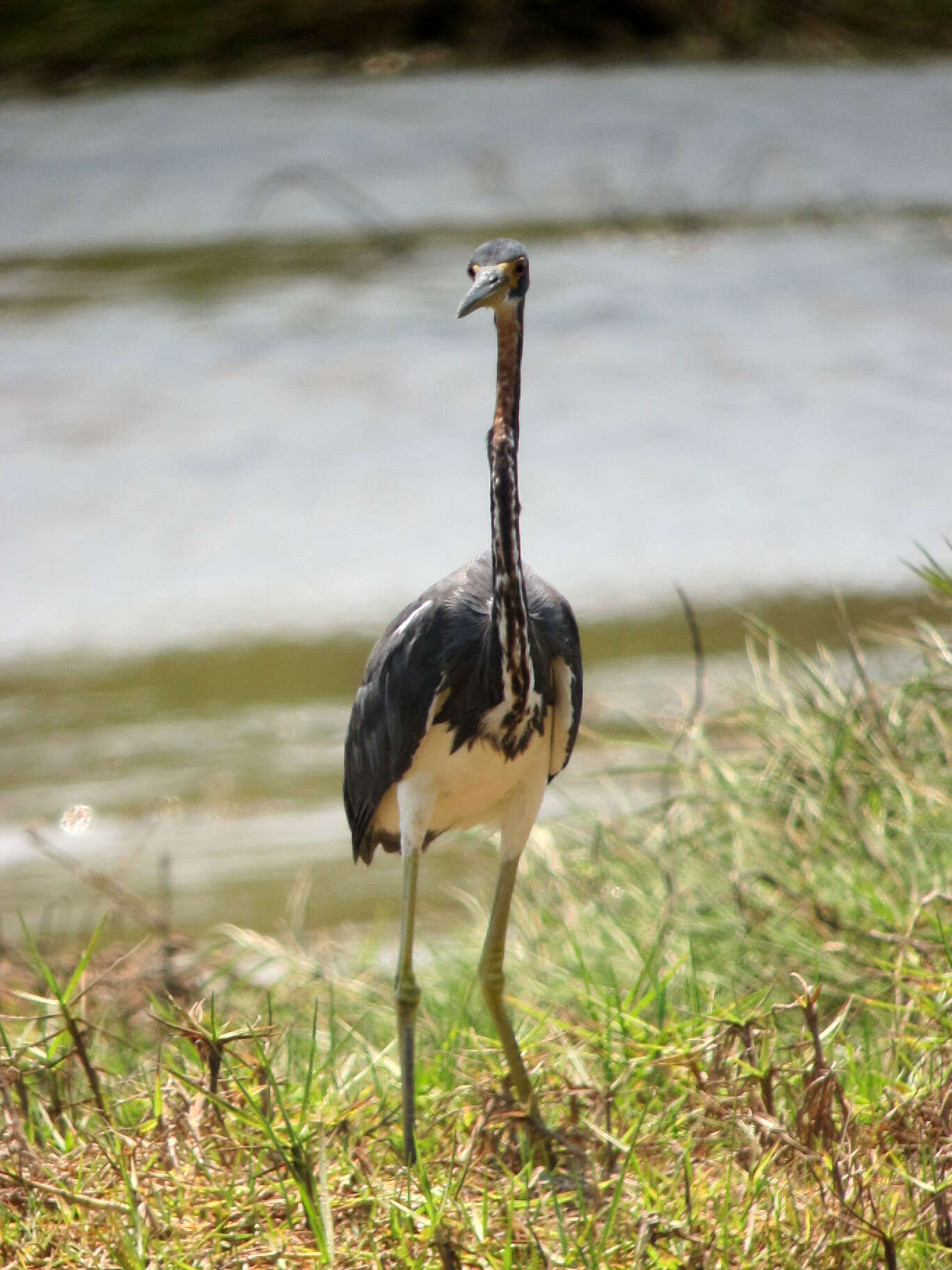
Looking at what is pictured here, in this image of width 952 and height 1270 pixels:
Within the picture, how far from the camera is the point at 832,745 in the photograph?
353 centimetres

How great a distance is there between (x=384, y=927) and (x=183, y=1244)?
2137mm

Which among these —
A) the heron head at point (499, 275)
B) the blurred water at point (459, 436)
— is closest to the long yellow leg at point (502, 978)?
the heron head at point (499, 275)

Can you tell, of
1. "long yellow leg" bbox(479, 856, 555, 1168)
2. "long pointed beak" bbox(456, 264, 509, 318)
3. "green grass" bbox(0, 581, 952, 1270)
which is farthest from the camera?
"long yellow leg" bbox(479, 856, 555, 1168)

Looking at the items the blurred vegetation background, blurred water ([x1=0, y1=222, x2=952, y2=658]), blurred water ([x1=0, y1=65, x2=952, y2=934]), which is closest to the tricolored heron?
blurred water ([x1=0, y1=65, x2=952, y2=934])

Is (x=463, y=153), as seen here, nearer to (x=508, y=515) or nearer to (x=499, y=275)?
(x=499, y=275)

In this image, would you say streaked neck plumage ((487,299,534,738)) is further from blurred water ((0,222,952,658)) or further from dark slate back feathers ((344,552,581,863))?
blurred water ((0,222,952,658))

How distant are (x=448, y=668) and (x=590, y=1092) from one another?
0.67 meters

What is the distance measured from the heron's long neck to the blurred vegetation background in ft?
27.4

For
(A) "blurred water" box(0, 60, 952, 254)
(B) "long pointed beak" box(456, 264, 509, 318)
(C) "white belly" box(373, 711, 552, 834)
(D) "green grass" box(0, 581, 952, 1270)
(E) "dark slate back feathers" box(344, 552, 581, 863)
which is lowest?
(D) "green grass" box(0, 581, 952, 1270)

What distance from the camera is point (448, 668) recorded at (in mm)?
2436

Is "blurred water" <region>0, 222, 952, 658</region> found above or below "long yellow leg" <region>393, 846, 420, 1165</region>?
above

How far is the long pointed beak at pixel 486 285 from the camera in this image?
7.40 ft

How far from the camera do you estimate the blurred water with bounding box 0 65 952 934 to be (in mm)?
5250

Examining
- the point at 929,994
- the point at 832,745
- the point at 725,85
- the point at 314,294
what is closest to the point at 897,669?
the point at 832,745
